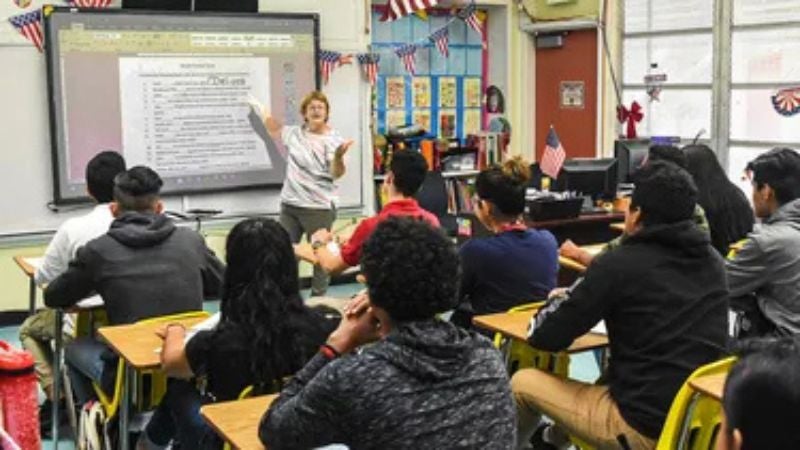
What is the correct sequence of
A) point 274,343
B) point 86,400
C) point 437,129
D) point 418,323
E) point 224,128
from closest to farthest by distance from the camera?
point 418,323 < point 274,343 < point 86,400 < point 224,128 < point 437,129

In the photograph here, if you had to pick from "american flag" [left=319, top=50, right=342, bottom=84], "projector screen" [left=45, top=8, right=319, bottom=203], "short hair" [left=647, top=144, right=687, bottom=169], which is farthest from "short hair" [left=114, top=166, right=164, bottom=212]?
"american flag" [left=319, top=50, right=342, bottom=84]

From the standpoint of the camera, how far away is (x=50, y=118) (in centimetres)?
600

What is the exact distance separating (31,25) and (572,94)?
14.7 feet

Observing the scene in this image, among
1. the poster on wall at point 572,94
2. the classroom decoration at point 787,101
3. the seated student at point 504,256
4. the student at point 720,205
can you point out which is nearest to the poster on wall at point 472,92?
the poster on wall at point 572,94

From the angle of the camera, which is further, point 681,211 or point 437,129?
point 437,129

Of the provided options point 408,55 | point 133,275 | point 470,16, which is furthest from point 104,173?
point 470,16

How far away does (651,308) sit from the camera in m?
2.68

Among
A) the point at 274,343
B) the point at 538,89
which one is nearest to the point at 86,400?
the point at 274,343

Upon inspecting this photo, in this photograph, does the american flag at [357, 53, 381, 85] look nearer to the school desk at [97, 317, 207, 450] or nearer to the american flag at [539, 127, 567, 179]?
the american flag at [539, 127, 567, 179]

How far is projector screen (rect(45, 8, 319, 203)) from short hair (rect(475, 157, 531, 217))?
11.0 feet

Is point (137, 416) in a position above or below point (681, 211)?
below

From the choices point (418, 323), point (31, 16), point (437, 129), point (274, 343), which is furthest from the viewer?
point (437, 129)

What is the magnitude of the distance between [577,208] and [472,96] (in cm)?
301

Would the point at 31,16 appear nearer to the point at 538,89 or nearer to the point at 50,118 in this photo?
the point at 50,118
